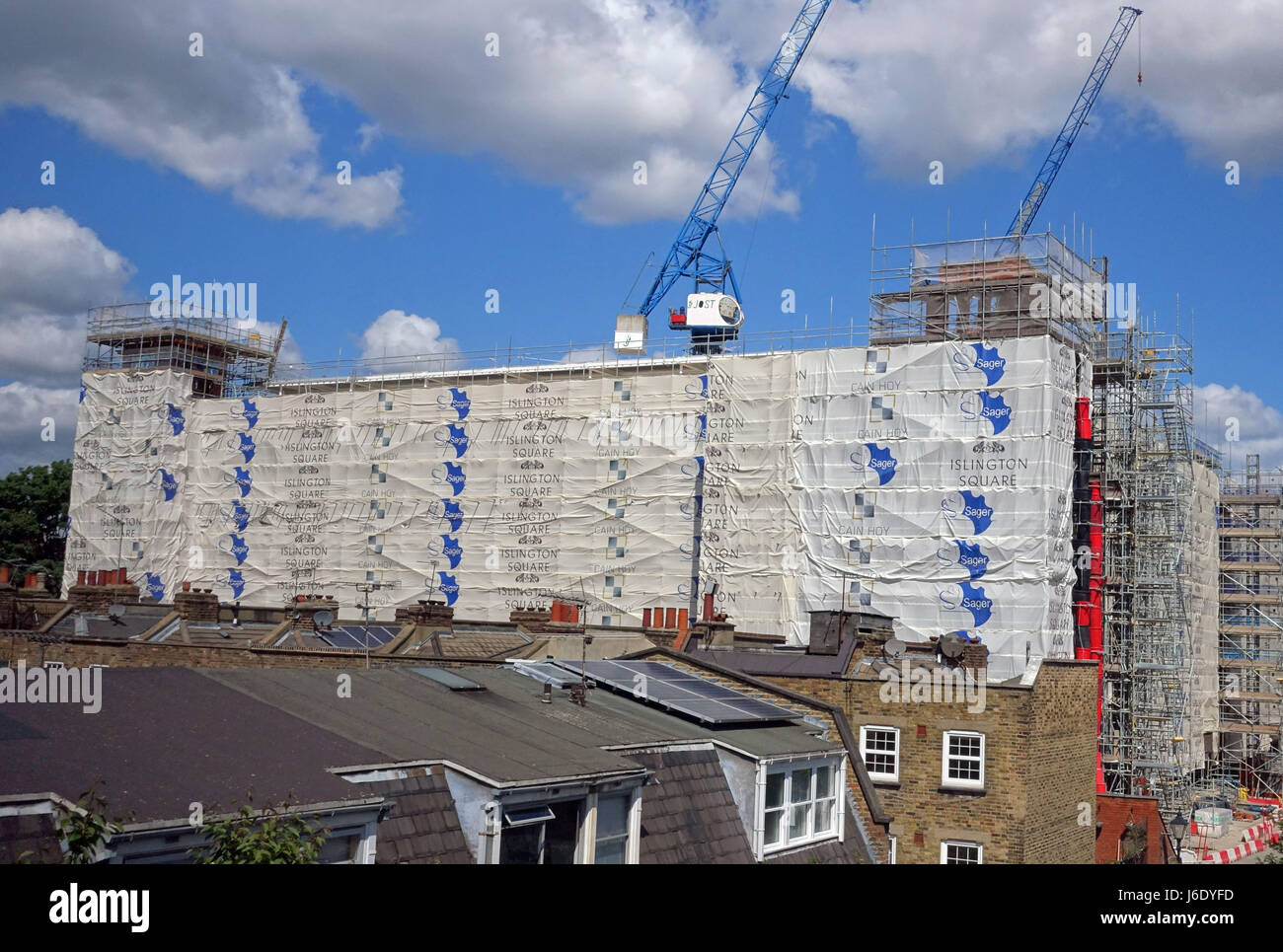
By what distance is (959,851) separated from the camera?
735 inches

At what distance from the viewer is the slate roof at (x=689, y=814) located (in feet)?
39.5

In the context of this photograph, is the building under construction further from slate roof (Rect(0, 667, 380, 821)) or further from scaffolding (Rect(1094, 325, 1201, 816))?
slate roof (Rect(0, 667, 380, 821))

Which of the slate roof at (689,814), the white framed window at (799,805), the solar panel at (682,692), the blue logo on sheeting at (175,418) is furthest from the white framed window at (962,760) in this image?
the blue logo on sheeting at (175,418)

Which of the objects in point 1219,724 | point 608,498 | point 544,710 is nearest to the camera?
point 544,710

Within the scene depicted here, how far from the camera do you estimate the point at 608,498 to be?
5416 cm

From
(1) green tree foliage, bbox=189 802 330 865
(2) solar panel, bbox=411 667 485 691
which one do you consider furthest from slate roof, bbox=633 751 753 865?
(1) green tree foliage, bbox=189 802 330 865

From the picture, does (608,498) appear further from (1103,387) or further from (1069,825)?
(1069,825)

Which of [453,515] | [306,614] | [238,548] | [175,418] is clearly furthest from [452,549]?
[306,614]

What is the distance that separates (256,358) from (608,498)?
29.2m

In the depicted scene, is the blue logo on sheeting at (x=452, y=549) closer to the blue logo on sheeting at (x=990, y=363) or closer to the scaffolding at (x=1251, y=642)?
the blue logo on sheeting at (x=990, y=363)

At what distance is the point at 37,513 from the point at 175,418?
20624 mm

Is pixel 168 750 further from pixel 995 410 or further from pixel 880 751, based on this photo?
pixel 995 410
